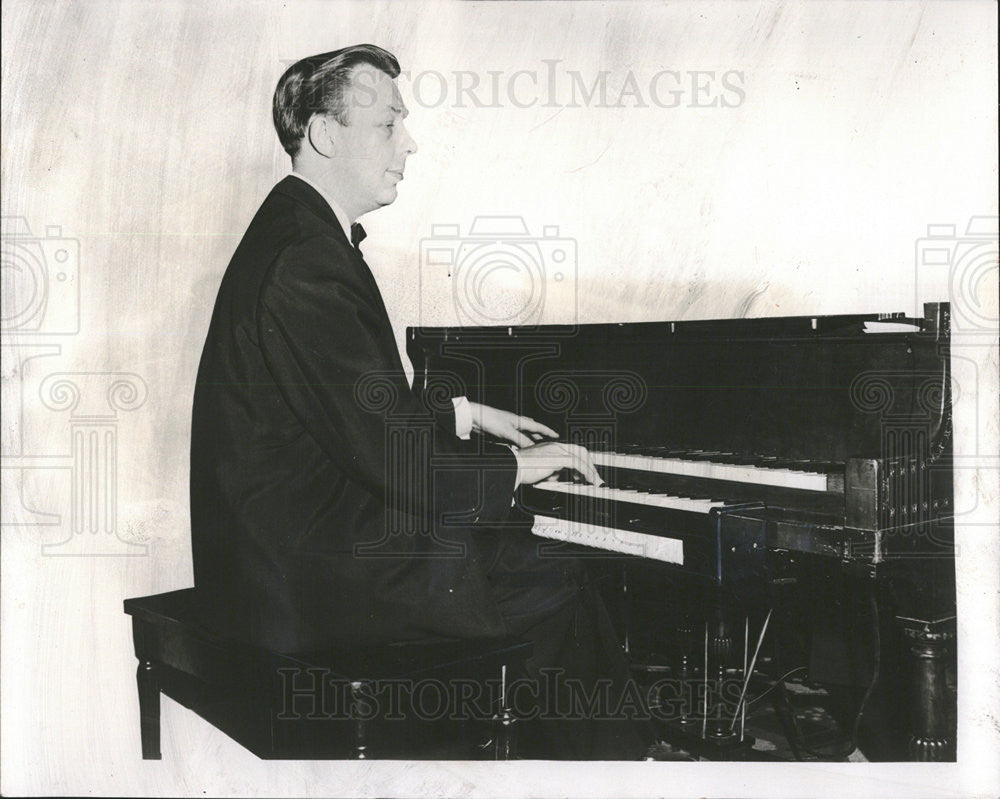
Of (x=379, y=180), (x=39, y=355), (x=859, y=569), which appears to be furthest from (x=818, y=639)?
(x=39, y=355)

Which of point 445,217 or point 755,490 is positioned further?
point 445,217

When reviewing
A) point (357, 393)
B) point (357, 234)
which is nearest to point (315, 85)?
point (357, 234)

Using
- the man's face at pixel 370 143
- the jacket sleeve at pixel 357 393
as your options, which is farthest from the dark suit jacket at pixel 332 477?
the man's face at pixel 370 143

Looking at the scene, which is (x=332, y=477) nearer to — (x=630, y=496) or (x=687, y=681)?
(x=630, y=496)

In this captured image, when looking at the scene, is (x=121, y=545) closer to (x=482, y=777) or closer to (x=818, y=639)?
(x=482, y=777)

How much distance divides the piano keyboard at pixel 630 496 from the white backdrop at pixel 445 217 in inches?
22.0

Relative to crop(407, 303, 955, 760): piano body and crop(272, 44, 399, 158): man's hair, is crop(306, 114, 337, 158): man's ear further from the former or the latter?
crop(407, 303, 955, 760): piano body

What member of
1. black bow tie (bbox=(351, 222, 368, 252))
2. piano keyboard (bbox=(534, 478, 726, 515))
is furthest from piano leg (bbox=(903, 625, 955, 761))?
black bow tie (bbox=(351, 222, 368, 252))

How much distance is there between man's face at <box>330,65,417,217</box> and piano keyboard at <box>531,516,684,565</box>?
109 cm

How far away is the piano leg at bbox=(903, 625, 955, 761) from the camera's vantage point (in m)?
2.21

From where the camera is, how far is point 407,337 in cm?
261

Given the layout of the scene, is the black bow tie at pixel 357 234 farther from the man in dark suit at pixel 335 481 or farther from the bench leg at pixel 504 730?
the bench leg at pixel 504 730

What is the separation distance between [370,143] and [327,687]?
1.53 m

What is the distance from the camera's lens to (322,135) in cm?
251
